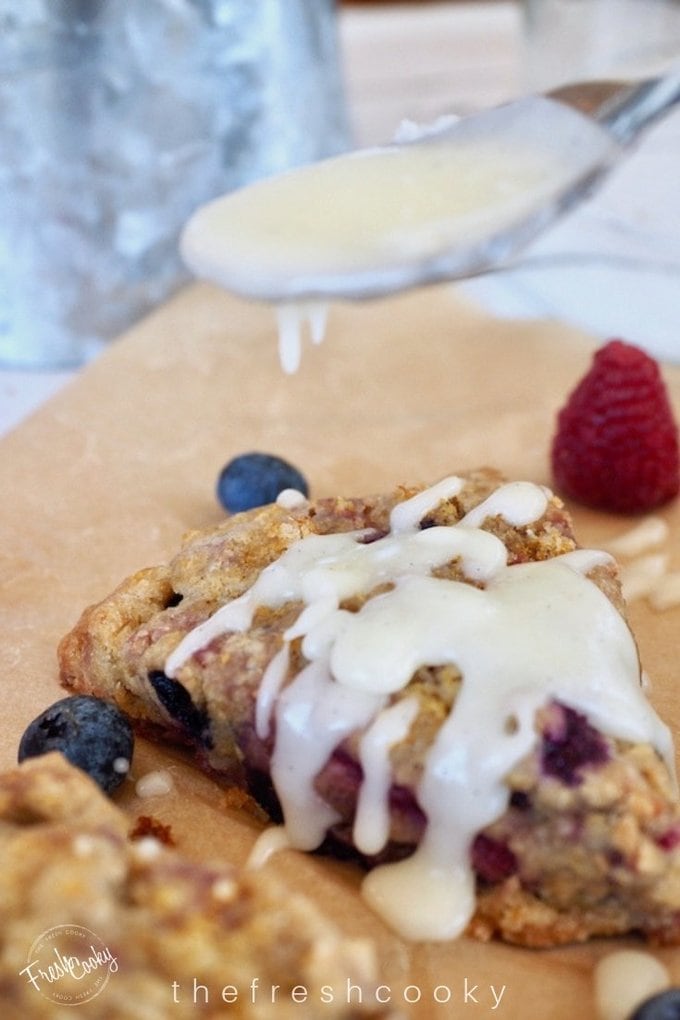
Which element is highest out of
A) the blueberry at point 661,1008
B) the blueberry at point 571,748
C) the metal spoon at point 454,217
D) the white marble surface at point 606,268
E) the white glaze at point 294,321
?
the metal spoon at point 454,217

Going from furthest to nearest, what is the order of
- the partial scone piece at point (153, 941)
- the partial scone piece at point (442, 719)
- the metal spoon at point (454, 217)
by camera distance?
the metal spoon at point (454, 217) < the partial scone piece at point (442, 719) < the partial scone piece at point (153, 941)

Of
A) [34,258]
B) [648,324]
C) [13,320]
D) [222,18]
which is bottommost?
[648,324]

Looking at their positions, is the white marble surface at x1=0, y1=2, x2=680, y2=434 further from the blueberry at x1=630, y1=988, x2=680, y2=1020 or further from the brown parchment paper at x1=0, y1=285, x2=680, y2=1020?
the blueberry at x1=630, y1=988, x2=680, y2=1020

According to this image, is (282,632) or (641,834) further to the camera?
(282,632)

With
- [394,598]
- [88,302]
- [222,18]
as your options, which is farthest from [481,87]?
[394,598]

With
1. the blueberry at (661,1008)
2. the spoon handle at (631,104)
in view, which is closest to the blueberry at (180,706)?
the blueberry at (661,1008)

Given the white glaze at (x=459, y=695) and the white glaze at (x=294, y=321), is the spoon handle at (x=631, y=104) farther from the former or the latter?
the white glaze at (x=459, y=695)

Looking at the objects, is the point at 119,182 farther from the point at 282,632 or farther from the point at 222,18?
the point at 282,632
